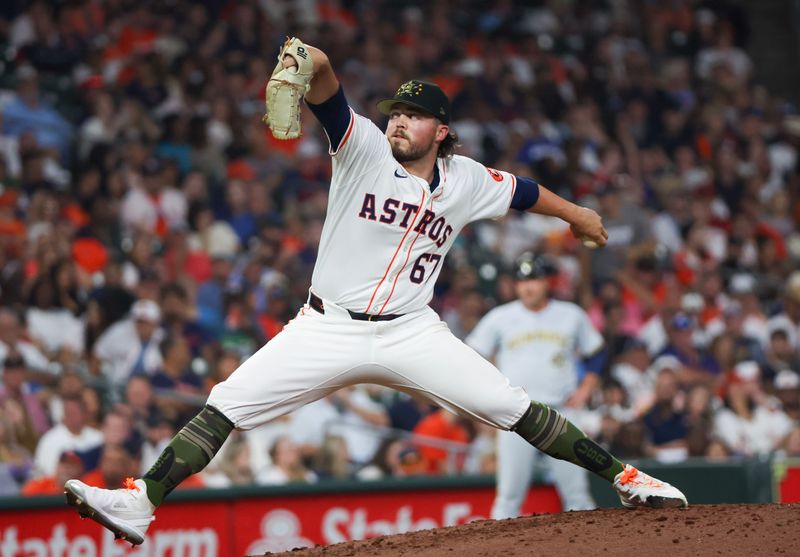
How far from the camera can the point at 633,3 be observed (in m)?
17.3

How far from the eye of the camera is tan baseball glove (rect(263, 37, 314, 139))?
14.7ft

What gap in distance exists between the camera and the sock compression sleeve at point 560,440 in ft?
17.4

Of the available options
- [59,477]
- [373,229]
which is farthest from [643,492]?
[59,477]

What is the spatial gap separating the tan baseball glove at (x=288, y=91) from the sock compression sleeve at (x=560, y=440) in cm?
166

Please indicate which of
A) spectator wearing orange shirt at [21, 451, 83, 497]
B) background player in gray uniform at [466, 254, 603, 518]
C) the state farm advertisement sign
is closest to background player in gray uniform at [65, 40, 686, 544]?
the state farm advertisement sign

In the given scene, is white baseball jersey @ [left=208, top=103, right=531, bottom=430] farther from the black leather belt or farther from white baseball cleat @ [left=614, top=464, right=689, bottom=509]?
white baseball cleat @ [left=614, top=464, right=689, bottom=509]

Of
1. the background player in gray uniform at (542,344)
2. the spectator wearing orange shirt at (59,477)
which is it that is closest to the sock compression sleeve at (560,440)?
the background player in gray uniform at (542,344)

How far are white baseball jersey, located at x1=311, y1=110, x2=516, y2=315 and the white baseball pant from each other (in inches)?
3.7

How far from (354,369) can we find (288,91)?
1181 millimetres

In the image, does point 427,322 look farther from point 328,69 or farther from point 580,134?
point 580,134

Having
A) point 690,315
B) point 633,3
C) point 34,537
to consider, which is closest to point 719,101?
point 633,3

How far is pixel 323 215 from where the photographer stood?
12141 mm

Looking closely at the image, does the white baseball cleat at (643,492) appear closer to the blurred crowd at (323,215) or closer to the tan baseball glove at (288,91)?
the tan baseball glove at (288,91)

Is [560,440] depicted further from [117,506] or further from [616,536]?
[117,506]
